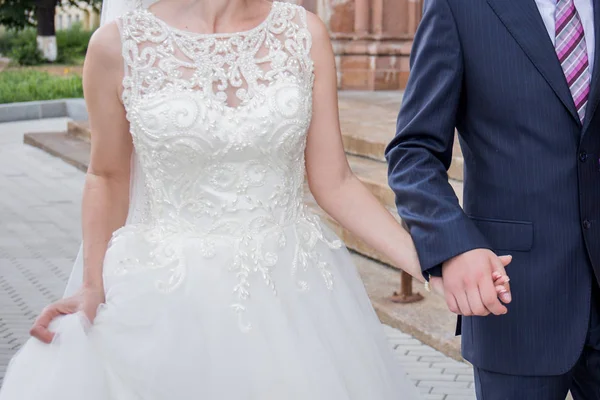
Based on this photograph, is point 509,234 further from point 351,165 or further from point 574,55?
point 351,165

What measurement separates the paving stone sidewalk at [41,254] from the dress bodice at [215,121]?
254 cm

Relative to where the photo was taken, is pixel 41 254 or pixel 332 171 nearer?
pixel 332 171

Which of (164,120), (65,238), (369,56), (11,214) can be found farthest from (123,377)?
(369,56)

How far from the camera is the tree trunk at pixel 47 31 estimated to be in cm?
3039

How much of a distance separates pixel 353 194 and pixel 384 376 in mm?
455

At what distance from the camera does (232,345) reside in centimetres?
258

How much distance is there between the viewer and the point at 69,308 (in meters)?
2.59

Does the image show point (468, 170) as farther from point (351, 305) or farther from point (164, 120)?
point (164, 120)

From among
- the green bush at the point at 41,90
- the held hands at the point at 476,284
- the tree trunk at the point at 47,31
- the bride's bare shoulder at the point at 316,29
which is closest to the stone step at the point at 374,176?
the bride's bare shoulder at the point at 316,29

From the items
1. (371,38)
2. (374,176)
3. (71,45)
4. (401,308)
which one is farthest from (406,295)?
(71,45)

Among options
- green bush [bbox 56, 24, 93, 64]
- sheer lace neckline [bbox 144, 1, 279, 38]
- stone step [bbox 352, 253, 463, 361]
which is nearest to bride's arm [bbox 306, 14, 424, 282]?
sheer lace neckline [bbox 144, 1, 279, 38]

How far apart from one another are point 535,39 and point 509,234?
0.44 meters

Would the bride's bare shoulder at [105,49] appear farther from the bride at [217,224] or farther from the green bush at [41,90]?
the green bush at [41,90]

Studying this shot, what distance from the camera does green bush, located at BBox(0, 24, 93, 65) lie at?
29.9 metres
